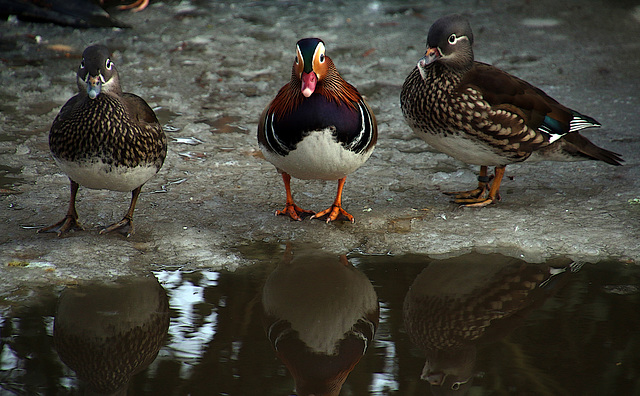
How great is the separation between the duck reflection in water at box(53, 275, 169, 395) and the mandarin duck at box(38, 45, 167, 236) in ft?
2.05

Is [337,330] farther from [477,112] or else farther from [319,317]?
[477,112]

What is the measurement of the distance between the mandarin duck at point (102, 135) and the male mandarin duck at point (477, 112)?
65.0 inches

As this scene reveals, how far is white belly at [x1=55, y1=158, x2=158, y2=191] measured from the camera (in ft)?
11.3

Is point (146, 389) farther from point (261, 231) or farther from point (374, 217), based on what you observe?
point (374, 217)

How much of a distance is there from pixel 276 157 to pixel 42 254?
1.33 meters

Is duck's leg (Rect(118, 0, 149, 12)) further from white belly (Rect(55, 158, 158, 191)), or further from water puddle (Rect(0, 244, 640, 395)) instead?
water puddle (Rect(0, 244, 640, 395))

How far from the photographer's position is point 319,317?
3.01m

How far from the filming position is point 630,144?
4930 mm

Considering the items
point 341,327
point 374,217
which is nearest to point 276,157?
point 374,217

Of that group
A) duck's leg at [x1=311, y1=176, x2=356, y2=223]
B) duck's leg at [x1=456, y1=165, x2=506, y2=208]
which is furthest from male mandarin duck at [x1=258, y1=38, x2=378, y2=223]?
duck's leg at [x1=456, y1=165, x2=506, y2=208]

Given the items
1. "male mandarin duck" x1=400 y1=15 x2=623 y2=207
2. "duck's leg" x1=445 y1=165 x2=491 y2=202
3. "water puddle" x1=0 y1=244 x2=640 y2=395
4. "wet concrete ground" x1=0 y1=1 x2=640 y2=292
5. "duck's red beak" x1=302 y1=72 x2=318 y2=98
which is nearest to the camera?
"water puddle" x1=0 y1=244 x2=640 y2=395

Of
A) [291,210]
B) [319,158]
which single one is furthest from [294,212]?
[319,158]

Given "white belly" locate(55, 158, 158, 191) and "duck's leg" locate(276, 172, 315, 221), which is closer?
"white belly" locate(55, 158, 158, 191)

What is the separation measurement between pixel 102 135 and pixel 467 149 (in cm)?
211
